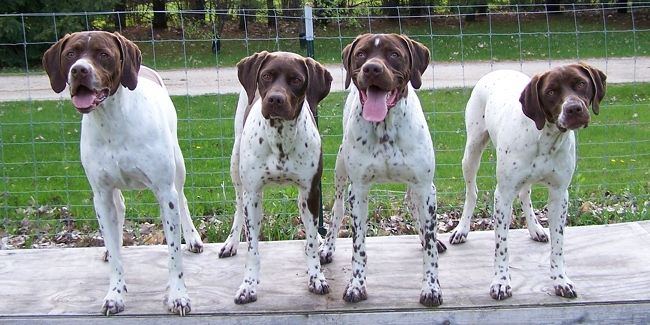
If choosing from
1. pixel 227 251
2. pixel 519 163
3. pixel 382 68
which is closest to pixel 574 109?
pixel 519 163

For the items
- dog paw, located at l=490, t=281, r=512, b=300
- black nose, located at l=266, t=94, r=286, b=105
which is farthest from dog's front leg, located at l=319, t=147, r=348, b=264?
→ dog paw, located at l=490, t=281, r=512, b=300

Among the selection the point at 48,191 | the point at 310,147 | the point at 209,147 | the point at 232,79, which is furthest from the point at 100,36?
the point at 232,79

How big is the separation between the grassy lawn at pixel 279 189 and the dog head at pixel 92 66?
238 cm

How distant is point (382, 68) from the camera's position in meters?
4.00

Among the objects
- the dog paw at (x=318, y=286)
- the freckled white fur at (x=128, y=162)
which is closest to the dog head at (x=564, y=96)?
the dog paw at (x=318, y=286)

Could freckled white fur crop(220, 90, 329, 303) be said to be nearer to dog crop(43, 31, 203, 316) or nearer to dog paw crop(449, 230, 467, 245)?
dog crop(43, 31, 203, 316)

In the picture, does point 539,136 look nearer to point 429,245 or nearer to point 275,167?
point 429,245

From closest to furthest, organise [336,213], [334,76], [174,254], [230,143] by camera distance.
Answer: [174,254]
[336,213]
[230,143]
[334,76]

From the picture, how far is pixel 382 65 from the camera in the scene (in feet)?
13.2

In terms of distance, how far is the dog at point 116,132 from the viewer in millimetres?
4016

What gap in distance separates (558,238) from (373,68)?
5.04 ft

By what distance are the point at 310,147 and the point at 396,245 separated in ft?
4.57

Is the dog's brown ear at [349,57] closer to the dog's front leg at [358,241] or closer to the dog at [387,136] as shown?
the dog at [387,136]

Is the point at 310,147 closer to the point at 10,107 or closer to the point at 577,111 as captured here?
the point at 577,111
